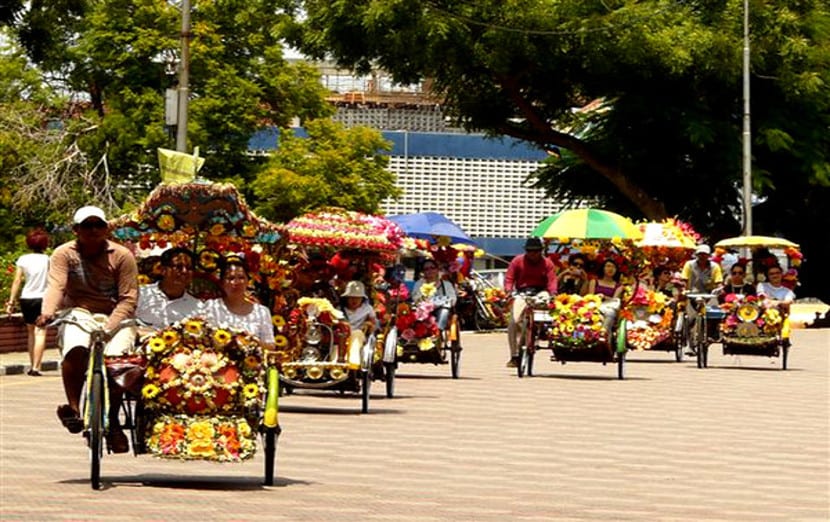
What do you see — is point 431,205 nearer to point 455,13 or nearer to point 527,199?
point 527,199

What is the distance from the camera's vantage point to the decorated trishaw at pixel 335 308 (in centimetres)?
2128

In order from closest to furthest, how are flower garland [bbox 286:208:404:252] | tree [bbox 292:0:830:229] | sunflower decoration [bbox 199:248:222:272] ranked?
sunflower decoration [bbox 199:248:222:272], flower garland [bbox 286:208:404:252], tree [bbox 292:0:830:229]

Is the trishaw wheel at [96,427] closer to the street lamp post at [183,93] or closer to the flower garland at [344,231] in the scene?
the flower garland at [344,231]

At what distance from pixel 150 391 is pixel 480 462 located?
333 cm

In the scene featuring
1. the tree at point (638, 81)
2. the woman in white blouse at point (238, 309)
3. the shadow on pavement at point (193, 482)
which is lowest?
the shadow on pavement at point (193, 482)

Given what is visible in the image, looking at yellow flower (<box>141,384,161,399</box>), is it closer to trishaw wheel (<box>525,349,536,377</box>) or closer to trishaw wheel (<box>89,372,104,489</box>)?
trishaw wheel (<box>89,372,104,489</box>)

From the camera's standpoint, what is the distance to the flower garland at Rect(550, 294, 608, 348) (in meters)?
28.0

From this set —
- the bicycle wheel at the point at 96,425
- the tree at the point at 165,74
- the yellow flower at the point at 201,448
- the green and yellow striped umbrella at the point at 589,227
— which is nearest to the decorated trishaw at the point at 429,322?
the green and yellow striped umbrella at the point at 589,227

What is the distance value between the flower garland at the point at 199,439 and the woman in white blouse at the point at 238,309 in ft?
4.44

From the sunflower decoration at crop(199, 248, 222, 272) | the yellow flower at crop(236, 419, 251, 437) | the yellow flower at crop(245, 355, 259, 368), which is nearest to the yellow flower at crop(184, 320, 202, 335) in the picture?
the yellow flower at crop(245, 355, 259, 368)

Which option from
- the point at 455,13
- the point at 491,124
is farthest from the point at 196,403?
the point at 491,124

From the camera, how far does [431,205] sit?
85.6m

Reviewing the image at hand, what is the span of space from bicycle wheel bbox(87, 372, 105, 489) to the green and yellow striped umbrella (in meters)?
19.4

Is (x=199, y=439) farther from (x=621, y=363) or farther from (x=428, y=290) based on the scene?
(x=621, y=363)
